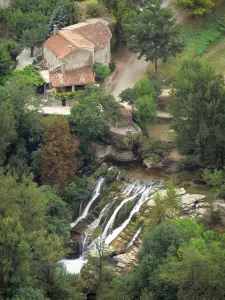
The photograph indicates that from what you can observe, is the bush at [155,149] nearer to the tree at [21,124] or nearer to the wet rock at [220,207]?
the wet rock at [220,207]

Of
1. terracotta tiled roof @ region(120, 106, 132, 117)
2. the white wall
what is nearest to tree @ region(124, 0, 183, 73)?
the white wall

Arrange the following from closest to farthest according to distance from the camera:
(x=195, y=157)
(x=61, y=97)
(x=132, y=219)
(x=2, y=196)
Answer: (x=2, y=196)
(x=132, y=219)
(x=195, y=157)
(x=61, y=97)

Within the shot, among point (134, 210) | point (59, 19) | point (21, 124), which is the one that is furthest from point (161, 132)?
point (59, 19)

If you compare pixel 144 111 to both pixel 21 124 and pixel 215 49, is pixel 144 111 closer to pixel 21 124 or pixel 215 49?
pixel 21 124

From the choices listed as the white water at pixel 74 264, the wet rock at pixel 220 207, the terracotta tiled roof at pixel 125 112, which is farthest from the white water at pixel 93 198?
the wet rock at pixel 220 207

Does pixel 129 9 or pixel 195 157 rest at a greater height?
pixel 129 9

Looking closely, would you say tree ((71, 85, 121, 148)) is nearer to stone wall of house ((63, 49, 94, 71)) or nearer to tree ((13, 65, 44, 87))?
stone wall of house ((63, 49, 94, 71))

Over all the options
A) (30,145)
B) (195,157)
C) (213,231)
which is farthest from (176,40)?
(213,231)

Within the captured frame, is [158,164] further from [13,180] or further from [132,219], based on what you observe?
[13,180]
